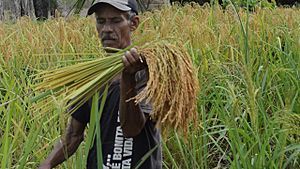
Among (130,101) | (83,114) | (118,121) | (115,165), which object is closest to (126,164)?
(115,165)

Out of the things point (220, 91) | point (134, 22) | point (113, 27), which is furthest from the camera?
point (220, 91)

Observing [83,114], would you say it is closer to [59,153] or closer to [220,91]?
[59,153]

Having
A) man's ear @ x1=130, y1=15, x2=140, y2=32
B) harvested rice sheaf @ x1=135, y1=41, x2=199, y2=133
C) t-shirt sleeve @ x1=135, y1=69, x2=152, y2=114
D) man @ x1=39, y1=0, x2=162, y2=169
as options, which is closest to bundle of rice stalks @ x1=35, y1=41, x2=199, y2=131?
harvested rice sheaf @ x1=135, y1=41, x2=199, y2=133

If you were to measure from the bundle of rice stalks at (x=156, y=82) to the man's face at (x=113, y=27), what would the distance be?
0.47m

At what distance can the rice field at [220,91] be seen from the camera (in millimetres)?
2072

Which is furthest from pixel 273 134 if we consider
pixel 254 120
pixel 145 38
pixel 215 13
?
pixel 215 13

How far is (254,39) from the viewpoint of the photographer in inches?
138

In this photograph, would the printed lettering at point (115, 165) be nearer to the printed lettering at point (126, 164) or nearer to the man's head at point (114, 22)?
the printed lettering at point (126, 164)

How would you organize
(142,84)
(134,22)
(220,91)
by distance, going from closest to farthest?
(142,84) → (134,22) → (220,91)

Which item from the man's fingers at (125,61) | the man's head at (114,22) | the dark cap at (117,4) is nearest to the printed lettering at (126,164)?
the man's head at (114,22)

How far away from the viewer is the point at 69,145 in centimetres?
210

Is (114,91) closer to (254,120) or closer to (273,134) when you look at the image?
(254,120)

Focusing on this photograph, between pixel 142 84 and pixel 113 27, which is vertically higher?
pixel 113 27

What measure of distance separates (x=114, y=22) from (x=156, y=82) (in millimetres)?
659
